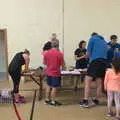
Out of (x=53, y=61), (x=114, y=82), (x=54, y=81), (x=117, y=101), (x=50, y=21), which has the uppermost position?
(x=50, y=21)

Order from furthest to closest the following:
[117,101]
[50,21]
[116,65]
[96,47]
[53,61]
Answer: [50,21] < [53,61] < [96,47] < [117,101] < [116,65]

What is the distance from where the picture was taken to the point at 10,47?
13.0 meters

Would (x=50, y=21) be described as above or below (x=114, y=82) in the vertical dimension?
above

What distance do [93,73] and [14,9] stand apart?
545 cm

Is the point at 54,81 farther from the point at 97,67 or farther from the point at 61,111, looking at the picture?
the point at 97,67

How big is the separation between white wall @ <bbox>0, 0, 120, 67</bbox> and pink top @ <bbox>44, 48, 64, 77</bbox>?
14.7ft

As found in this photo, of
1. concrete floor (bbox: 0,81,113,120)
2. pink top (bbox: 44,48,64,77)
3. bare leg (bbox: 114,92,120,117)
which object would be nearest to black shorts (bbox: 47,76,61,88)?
pink top (bbox: 44,48,64,77)

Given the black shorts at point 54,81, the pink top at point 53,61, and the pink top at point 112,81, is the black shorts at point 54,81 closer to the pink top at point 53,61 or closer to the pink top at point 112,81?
the pink top at point 53,61

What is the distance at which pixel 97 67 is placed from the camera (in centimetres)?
827

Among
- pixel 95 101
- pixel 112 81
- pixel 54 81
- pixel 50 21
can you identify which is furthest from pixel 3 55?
pixel 112 81

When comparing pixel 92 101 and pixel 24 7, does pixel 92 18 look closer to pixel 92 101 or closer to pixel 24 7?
pixel 24 7

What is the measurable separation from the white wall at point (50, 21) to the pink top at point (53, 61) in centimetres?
449

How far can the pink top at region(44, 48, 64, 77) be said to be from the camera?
8.38 m

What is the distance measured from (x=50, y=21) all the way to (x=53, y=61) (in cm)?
466
